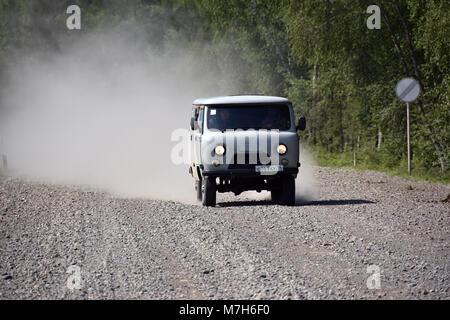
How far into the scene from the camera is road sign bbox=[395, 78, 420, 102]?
2252 centimetres

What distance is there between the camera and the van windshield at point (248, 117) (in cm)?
1468

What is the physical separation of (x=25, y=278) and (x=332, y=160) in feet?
83.5

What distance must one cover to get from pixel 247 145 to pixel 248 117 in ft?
2.32

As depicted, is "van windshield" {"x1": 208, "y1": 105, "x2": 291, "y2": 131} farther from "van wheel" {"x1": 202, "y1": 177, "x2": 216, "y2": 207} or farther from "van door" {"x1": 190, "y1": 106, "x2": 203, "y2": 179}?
"van wheel" {"x1": 202, "y1": 177, "x2": 216, "y2": 207}

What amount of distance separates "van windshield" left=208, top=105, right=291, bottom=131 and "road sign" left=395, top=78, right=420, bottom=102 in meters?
8.79

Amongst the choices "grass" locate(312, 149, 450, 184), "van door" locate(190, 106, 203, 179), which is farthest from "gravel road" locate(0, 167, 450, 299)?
"grass" locate(312, 149, 450, 184)

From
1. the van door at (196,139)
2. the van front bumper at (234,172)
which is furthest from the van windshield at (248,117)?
the van front bumper at (234,172)

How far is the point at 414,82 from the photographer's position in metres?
22.6

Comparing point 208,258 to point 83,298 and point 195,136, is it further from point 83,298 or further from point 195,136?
point 195,136

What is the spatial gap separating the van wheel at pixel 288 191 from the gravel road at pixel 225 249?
30 centimetres

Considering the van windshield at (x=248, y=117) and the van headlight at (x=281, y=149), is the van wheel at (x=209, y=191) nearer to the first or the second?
the van windshield at (x=248, y=117)

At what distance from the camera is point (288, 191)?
48.2 feet

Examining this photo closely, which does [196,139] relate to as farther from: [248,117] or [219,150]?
[248,117]

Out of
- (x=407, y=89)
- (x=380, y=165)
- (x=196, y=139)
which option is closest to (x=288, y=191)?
(x=196, y=139)
